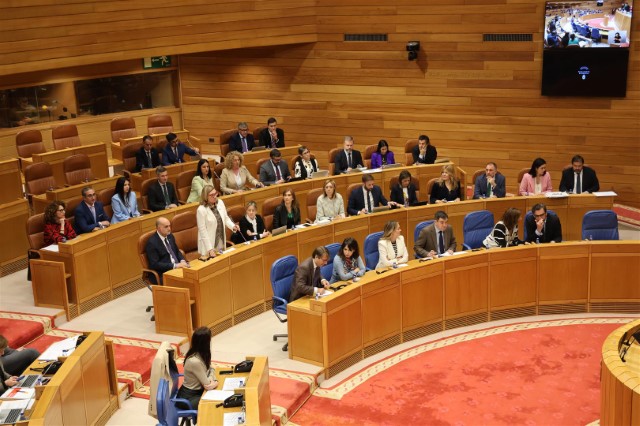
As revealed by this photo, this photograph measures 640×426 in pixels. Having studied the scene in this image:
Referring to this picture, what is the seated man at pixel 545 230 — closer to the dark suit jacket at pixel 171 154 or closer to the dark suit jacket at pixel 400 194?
the dark suit jacket at pixel 400 194

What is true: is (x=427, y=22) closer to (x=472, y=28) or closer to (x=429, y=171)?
(x=472, y=28)

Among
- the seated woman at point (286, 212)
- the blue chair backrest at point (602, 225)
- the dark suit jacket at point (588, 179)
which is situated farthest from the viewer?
the dark suit jacket at point (588, 179)

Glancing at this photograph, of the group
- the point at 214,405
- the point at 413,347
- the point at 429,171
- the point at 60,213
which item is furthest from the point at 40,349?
the point at 429,171

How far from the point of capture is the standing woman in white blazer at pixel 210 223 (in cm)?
988

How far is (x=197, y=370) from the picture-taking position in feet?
22.4

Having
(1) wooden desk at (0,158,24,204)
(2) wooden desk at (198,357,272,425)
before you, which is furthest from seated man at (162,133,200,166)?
(2) wooden desk at (198,357,272,425)

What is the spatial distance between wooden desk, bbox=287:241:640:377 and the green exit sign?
354 inches

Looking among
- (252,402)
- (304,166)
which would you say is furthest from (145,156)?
(252,402)

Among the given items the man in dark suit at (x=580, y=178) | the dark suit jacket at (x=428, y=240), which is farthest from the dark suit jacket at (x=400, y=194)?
the man in dark suit at (x=580, y=178)

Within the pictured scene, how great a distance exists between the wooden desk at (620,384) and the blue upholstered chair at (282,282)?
3.37 m

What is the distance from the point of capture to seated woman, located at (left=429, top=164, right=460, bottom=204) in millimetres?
11461

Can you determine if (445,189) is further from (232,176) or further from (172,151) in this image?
(172,151)

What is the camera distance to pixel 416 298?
948 centimetres

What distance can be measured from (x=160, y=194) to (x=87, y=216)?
1218 mm
